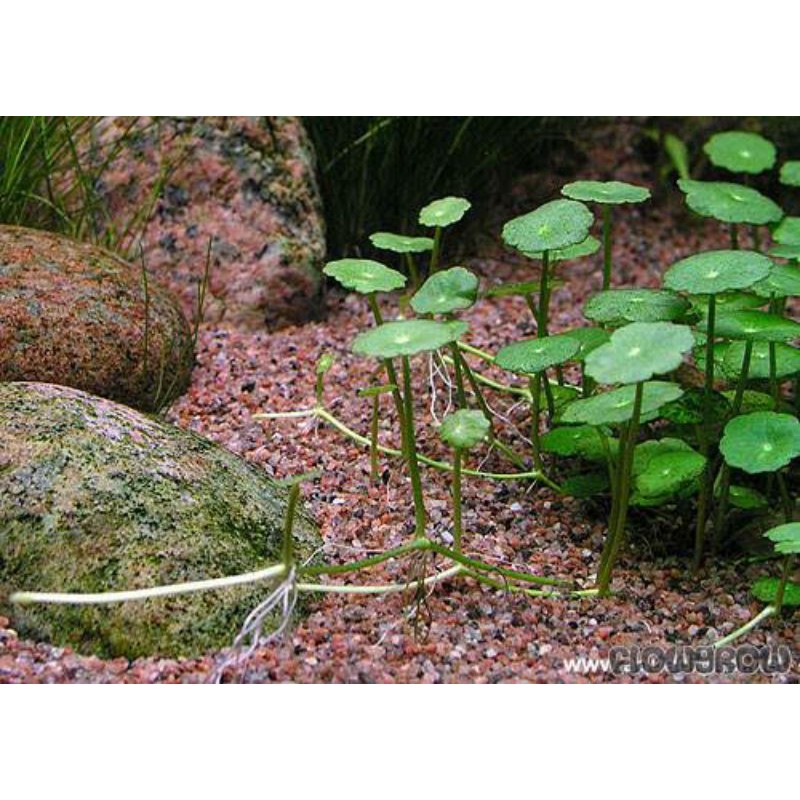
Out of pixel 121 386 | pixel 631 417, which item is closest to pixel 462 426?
pixel 631 417

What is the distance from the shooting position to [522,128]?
4.74m

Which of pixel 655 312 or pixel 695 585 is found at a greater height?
pixel 655 312

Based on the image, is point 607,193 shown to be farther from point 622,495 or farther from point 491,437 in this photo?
point 622,495

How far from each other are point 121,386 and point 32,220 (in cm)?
87

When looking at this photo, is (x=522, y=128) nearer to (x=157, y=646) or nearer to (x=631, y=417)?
(x=631, y=417)

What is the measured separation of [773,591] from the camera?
267 cm

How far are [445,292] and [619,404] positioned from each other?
19.6 inches

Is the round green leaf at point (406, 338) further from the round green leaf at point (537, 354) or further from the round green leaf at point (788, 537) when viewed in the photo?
the round green leaf at point (788, 537)

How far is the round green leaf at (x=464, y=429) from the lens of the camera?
2371 millimetres

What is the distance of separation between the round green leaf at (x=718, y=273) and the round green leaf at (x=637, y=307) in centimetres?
9

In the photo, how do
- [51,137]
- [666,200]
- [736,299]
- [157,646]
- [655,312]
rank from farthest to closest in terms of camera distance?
[666,200], [51,137], [736,299], [655,312], [157,646]

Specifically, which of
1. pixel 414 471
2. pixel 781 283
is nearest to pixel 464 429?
pixel 414 471

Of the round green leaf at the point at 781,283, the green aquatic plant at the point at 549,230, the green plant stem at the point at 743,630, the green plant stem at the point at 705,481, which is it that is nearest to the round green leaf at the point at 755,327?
the green plant stem at the point at 705,481

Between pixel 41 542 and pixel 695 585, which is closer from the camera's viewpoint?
pixel 41 542
